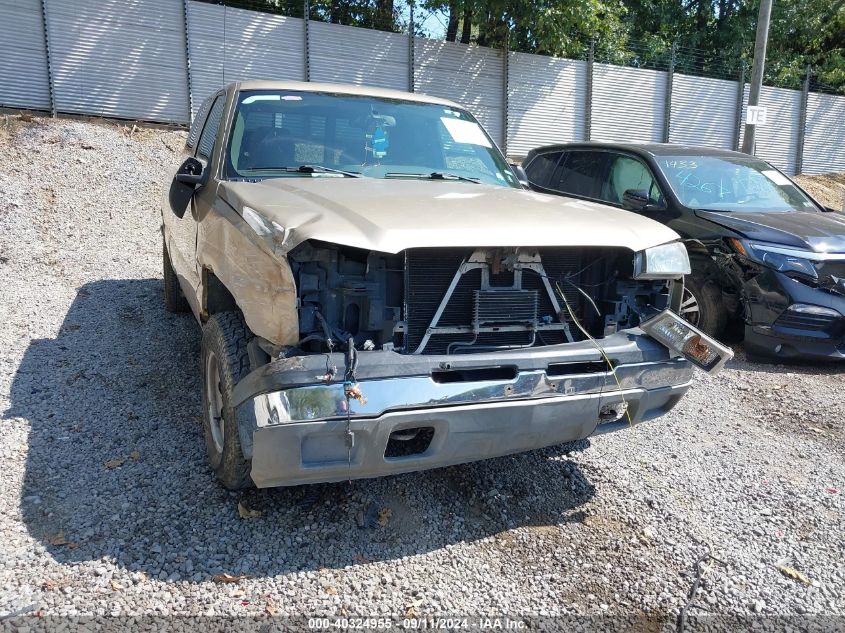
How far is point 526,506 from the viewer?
3506mm

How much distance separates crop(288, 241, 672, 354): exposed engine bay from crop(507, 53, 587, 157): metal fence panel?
1329cm

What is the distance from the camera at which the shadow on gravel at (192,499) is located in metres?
2.98

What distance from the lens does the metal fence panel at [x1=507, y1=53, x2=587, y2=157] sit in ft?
52.9

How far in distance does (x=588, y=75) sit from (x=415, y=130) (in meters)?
14.1

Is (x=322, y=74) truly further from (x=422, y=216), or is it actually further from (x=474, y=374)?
(x=474, y=374)

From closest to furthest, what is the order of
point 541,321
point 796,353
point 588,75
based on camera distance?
point 541,321 → point 796,353 → point 588,75

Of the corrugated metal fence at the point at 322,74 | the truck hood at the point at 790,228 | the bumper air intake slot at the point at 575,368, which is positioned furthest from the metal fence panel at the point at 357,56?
the bumper air intake slot at the point at 575,368

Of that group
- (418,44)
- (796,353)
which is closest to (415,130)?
(796,353)

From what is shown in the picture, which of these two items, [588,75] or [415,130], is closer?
[415,130]

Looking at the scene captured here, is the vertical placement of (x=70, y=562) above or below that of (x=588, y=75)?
below

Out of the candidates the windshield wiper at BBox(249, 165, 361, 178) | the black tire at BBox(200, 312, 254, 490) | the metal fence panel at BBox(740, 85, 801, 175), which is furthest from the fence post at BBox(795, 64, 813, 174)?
the black tire at BBox(200, 312, 254, 490)

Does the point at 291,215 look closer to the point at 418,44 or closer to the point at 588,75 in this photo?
the point at 418,44

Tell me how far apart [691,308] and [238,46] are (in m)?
10.5

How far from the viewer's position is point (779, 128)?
20.5 m
